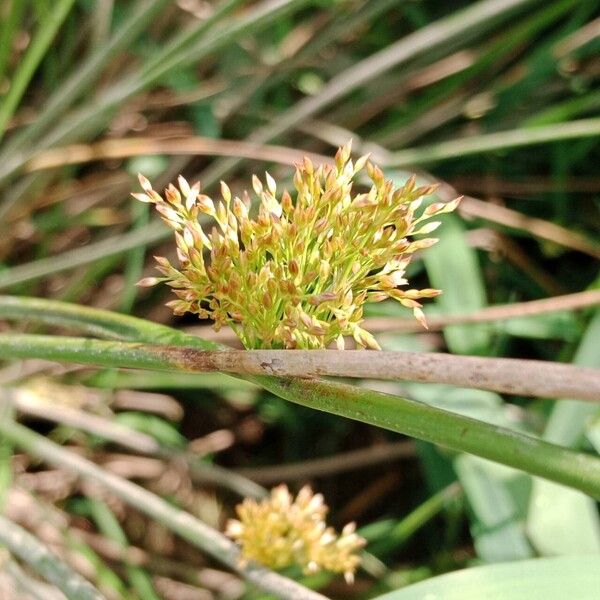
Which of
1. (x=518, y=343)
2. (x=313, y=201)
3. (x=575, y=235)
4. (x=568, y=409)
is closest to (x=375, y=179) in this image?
(x=313, y=201)

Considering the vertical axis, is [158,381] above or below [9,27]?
below

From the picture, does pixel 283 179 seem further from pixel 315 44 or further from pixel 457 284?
pixel 457 284

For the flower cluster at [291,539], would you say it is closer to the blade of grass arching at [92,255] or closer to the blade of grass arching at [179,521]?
the blade of grass arching at [179,521]

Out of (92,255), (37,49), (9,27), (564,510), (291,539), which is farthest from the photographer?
(92,255)

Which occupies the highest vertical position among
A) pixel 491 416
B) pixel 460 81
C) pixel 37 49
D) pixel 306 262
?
pixel 460 81

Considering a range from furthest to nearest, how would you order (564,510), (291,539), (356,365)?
(564,510) → (291,539) → (356,365)

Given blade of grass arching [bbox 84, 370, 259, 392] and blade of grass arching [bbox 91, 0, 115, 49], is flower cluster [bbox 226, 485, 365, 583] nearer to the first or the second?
blade of grass arching [bbox 84, 370, 259, 392]

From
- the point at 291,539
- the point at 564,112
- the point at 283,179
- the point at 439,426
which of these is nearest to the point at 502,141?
the point at 564,112
